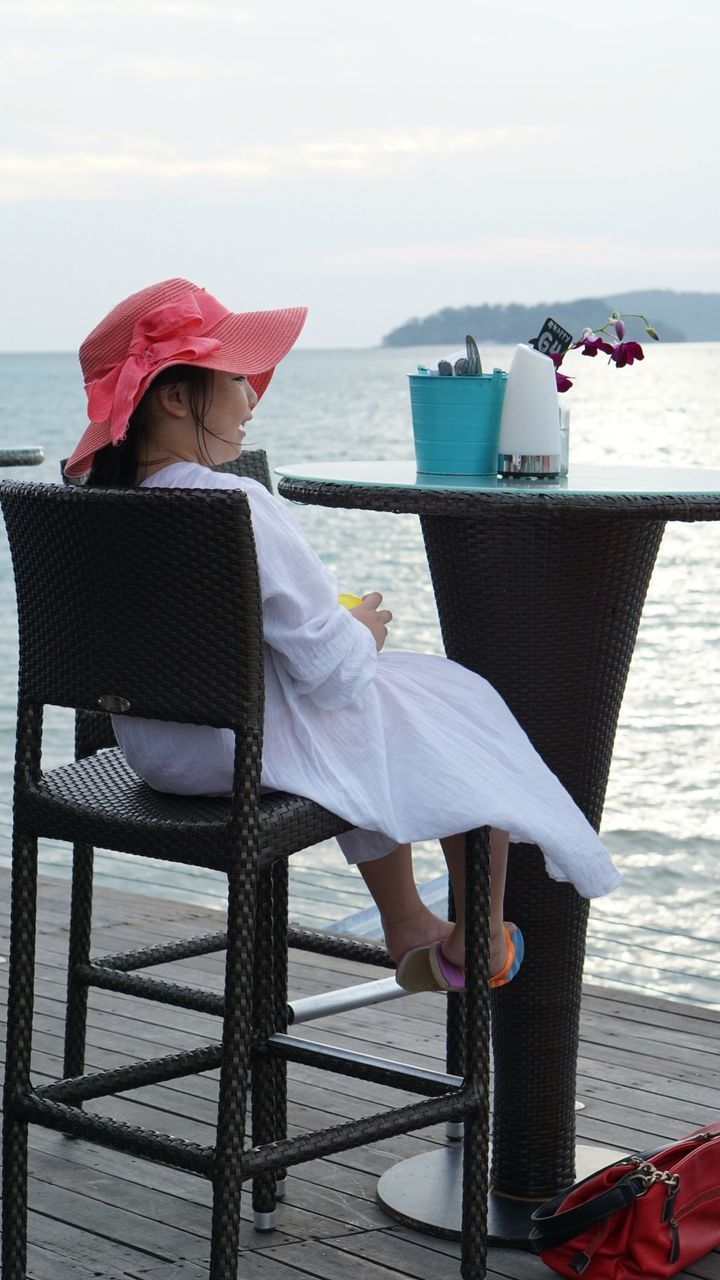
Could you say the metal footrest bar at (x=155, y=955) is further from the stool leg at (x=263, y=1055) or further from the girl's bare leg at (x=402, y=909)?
the girl's bare leg at (x=402, y=909)

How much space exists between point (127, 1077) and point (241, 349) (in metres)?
0.86

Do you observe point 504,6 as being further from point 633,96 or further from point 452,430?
point 452,430

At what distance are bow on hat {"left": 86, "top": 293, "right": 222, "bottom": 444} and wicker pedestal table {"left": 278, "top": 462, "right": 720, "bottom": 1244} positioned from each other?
21cm

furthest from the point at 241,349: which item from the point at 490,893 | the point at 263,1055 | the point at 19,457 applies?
the point at 19,457

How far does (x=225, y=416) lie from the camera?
1815mm

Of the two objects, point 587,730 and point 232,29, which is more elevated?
point 232,29

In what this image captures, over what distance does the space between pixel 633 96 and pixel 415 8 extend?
4556 mm

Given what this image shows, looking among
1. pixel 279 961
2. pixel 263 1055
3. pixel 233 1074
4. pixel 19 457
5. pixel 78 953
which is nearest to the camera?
pixel 233 1074

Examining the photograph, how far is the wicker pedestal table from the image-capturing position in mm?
1930

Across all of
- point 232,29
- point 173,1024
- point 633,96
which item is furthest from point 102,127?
point 173,1024

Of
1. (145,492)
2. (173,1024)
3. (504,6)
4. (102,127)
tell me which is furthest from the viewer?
(102,127)

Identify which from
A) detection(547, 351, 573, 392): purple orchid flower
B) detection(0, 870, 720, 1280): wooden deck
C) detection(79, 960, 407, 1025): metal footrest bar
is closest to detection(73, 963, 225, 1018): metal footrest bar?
detection(79, 960, 407, 1025): metal footrest bar

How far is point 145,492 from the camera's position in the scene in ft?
5.24

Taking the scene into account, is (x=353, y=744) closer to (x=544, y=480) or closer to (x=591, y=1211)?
(x=544, y=480)
